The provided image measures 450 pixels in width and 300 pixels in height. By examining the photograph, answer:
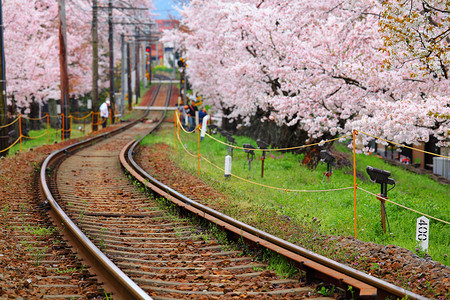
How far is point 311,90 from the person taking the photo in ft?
52.2

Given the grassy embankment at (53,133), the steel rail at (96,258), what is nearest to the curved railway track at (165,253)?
the steel rail at (96,258)

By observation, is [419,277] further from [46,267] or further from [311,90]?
[311,90]

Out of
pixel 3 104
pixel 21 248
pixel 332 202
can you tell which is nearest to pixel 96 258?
pixel 21 248

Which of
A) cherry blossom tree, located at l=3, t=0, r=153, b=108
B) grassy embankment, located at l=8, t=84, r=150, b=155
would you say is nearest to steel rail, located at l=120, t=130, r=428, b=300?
grassy embankment, located at l=8, t=84, r=150, b=155

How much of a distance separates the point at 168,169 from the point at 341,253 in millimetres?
8975

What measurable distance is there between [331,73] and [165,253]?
9659 mm

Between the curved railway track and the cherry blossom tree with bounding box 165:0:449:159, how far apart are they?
193 inches

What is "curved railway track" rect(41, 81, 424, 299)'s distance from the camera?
5.58m

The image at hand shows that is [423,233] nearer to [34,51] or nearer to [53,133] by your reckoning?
A: [53,133]

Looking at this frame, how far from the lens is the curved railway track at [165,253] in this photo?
5578mm

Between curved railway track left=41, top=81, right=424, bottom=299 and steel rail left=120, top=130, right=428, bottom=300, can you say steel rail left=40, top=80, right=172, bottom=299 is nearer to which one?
curved railway track left=41, top=81, right=424, bottom=299

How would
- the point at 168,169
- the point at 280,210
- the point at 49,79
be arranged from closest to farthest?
the point at 280,210 → the point at 168,169 → the point at 49,79

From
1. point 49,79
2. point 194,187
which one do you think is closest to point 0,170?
point 194,187

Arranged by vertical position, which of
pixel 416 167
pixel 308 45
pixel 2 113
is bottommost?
pixel 416 167
